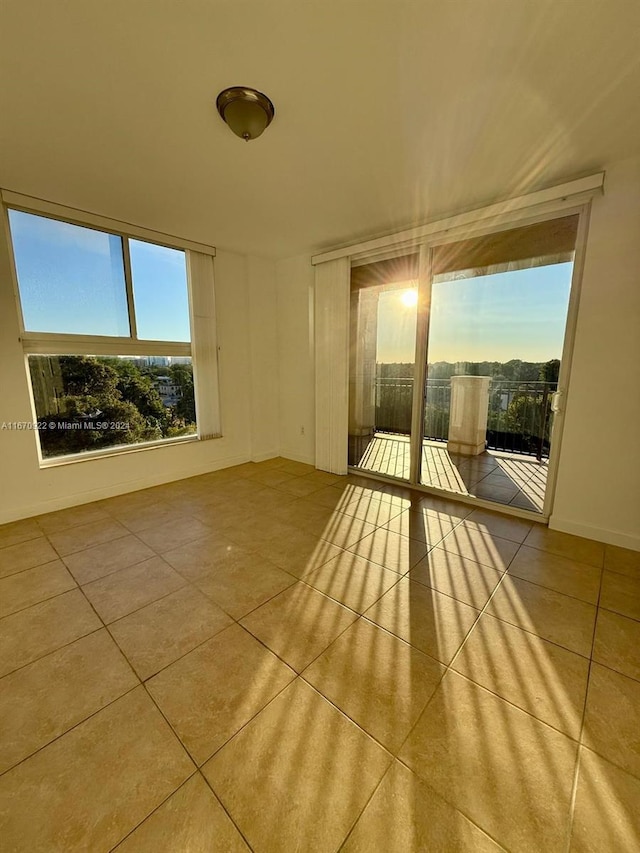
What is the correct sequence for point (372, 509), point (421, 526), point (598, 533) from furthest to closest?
point (372, 509)
point (421, 526)
point (598, 533)

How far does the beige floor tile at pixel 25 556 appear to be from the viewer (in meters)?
2.19

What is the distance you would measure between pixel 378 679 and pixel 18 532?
2863 millimetres

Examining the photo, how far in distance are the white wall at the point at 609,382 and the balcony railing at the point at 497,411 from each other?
11.8 inches

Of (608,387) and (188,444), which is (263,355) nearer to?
(188,444)

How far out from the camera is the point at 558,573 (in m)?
2.12

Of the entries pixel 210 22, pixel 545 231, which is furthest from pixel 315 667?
pixel 545 231

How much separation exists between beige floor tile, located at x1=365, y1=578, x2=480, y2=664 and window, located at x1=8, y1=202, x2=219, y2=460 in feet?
9.49

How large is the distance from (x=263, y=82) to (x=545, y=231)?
230 cm

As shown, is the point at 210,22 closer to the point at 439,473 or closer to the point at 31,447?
the point at 31,447

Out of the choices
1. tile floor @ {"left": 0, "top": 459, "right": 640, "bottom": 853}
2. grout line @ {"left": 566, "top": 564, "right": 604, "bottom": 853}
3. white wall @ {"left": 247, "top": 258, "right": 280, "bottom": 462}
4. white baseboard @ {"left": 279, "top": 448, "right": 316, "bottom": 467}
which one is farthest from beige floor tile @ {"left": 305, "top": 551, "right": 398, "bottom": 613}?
white wall @ {"left": 247, "top": 258, "right": 280, "bottom": 462}

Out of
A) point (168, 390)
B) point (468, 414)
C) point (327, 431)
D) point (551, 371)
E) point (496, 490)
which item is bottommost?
point (496, 490)

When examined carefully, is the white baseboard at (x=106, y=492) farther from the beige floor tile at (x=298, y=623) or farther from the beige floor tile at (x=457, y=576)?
the beige floor tile at (x=457, y=576)

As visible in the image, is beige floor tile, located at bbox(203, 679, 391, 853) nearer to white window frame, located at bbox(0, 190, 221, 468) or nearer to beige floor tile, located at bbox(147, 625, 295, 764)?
beige floor tile, located at bbox(147, 625, 295, 764)

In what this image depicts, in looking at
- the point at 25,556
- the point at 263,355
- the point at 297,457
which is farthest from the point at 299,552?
the point at 263,355
